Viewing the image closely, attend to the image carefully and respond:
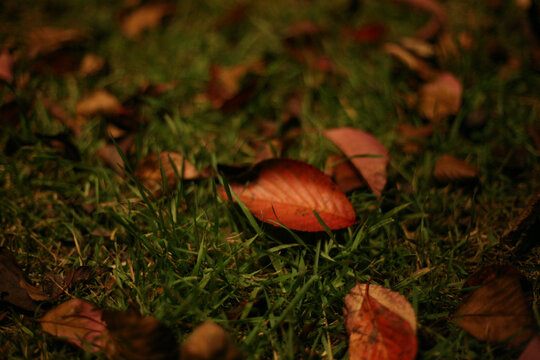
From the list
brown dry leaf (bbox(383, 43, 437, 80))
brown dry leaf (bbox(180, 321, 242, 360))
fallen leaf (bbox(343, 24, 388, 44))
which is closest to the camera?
brown dry leaf (bbox(180, 321, 242, 360))

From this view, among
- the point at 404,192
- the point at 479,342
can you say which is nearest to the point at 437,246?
the point at 404,192

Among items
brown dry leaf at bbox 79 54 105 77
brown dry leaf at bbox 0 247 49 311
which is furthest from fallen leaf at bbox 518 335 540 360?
brown dry leaf at bbox 79 54 105 77

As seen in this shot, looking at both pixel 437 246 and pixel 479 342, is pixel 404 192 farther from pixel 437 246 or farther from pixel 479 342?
pixel 479 342

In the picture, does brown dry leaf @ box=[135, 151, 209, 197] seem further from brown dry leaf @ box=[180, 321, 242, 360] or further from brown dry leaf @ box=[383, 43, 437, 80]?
brown dry leaf @ box=[383, 43, 437, 80]

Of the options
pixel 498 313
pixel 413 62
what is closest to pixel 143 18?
pixel 413 62

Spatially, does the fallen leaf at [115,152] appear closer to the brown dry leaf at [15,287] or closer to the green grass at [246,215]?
the green grass at [246,215]

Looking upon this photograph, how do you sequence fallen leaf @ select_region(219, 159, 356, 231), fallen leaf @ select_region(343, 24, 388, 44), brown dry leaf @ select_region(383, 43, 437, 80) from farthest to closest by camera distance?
fallen leaf @ select_region(343, 24, 388, 44)
brown dry leaf @ select_region(383, 43, 437, 80)
fallen leaf @ select_region(219, 159, 356, 231)

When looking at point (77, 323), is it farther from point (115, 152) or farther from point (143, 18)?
point (143, 18)
